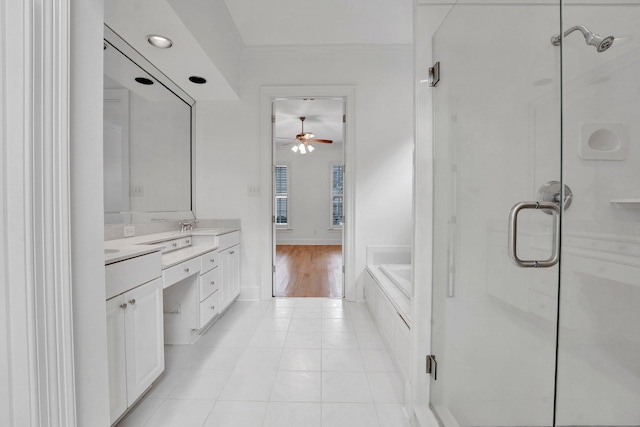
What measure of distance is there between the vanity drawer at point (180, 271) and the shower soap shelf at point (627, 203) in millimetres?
2157

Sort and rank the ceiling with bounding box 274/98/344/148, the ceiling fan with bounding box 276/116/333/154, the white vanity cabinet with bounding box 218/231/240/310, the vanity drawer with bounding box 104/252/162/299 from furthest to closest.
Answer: the ceiling fan with bounding box 276/116/333/154, the ceiling with bounding box 274/98/344/148, the white vanity cabinet with bounding box 218/231/240/310, the vanity drawer with bounding box 104/252/162/299

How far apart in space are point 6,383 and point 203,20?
237 centimetres

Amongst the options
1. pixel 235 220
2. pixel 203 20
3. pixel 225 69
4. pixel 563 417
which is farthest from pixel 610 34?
pixel 235 220

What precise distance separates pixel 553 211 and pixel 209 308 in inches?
89.9

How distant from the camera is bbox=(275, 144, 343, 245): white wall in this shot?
7855mm

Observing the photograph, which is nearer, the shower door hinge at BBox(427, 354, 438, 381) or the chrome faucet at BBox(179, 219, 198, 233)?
the shower door hinge at BBox(427, 354, 438, 381)

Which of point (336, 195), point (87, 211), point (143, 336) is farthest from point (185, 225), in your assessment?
point (336, 195)

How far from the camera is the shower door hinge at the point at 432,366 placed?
138 centimetres

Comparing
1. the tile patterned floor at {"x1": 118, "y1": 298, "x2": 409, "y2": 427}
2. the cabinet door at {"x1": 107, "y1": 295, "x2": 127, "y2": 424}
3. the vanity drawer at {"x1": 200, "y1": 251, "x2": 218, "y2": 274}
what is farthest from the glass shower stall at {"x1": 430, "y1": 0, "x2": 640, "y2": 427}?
the vanity drawer at {"x1": 200, "y1": 251, "x2": 218, "y2": 274}

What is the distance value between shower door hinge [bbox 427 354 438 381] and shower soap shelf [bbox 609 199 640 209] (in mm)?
972

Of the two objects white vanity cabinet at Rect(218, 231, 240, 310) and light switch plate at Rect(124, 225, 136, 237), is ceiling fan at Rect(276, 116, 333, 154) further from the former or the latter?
light switch plate at Rect(124, 225, 136, 237)

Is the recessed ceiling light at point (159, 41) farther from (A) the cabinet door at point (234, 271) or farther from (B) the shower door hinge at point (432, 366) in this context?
(B) the shower door hinge at point (432, 366)

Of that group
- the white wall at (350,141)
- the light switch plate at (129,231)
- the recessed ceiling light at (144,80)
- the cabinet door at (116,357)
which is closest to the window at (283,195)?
the white wall at (350,141)

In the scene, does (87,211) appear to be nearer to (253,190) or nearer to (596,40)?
(596,40)
